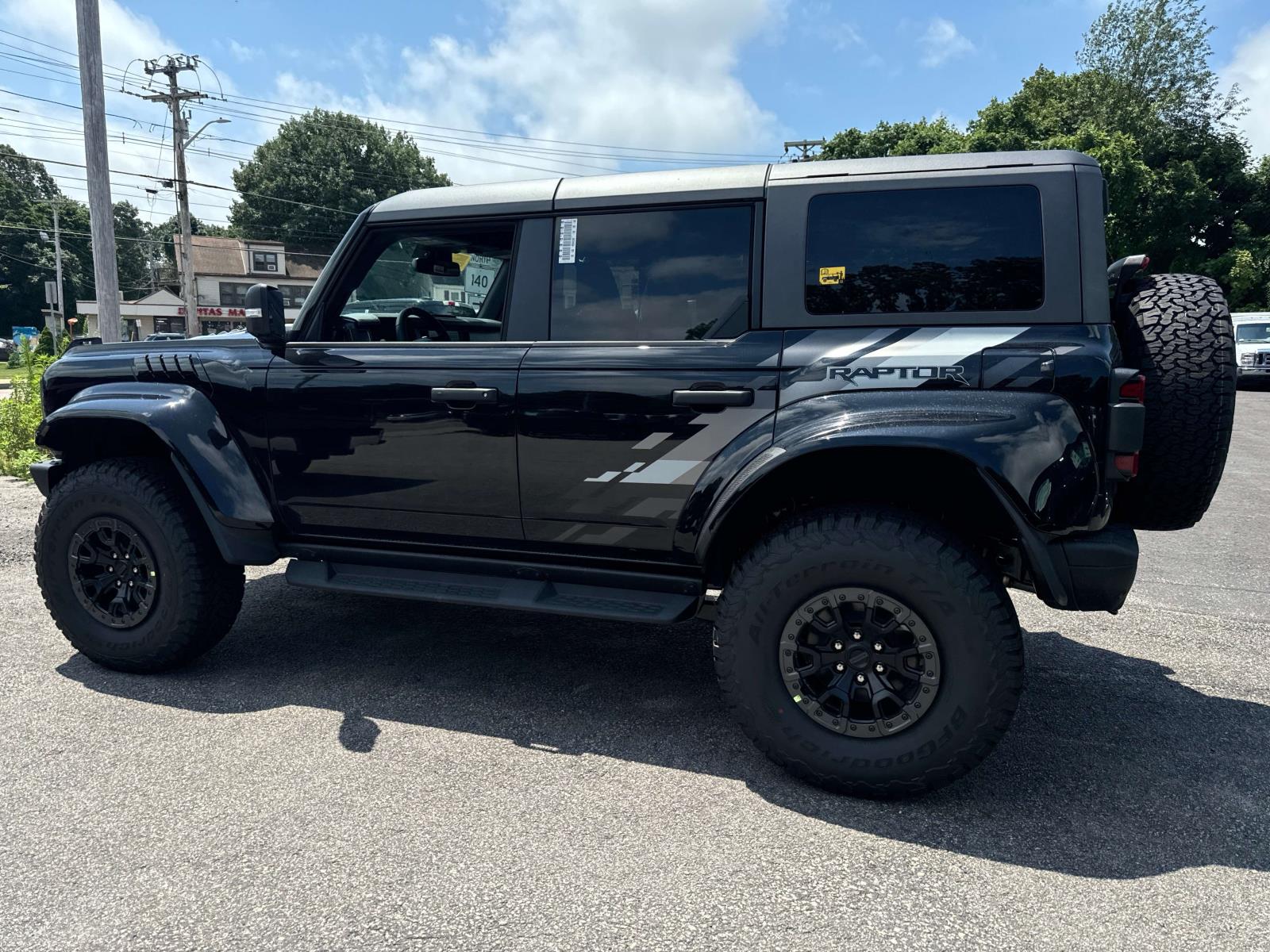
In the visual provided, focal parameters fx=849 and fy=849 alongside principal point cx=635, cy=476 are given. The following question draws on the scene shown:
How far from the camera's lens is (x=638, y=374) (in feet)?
9.54

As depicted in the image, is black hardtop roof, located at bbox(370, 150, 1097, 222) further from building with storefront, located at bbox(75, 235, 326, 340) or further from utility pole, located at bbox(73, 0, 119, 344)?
building with storefront, located at bbox(75, 235, 326, 340)

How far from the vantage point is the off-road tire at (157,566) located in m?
3.47

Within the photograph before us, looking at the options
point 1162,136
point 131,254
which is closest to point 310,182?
point 131,254

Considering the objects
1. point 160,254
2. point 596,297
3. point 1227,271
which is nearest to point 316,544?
point 596,297

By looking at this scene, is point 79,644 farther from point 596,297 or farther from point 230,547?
point 596,297

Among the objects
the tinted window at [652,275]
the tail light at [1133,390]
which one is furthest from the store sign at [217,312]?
the tail light at [1133,390]

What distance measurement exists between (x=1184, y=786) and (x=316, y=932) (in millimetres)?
2656

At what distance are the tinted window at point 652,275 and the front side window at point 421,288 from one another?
1.26 feet

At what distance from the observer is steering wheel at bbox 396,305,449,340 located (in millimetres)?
3467

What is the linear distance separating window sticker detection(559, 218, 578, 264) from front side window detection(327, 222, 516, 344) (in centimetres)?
33

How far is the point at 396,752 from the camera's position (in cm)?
296

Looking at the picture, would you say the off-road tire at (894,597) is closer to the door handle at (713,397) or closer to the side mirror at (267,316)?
the door handle at (713,397)

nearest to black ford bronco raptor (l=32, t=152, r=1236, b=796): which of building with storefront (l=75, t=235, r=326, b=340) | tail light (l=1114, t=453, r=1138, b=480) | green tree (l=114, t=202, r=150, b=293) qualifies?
tail light (l=1114, t=453, r=1138, b=480)

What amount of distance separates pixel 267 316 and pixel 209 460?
63 centimetres
